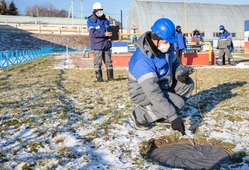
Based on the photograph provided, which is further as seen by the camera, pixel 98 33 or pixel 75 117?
pixel 98 33

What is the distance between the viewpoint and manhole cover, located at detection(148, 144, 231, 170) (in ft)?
7.80

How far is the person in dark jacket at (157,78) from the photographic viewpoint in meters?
2.69

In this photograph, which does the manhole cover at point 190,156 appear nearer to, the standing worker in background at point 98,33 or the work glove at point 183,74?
the work glove at point 183,74

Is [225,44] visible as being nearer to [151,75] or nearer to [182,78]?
[182,78]

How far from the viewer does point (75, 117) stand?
3.62 metres

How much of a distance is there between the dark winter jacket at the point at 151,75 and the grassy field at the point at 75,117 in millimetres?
488

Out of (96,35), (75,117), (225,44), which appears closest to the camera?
(75,117)

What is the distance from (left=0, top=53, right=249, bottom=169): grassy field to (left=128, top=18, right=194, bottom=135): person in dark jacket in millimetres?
263

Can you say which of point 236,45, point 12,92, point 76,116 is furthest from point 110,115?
point 236,45

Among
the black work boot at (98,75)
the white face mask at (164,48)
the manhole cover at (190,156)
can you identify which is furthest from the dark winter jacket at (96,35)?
the manhole cover at (190,156)

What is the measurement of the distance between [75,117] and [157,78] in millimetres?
1359

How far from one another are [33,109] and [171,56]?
2050 mm

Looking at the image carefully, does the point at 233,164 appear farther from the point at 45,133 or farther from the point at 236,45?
the point at 236,45

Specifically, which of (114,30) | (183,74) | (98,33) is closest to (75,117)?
(183,74)
